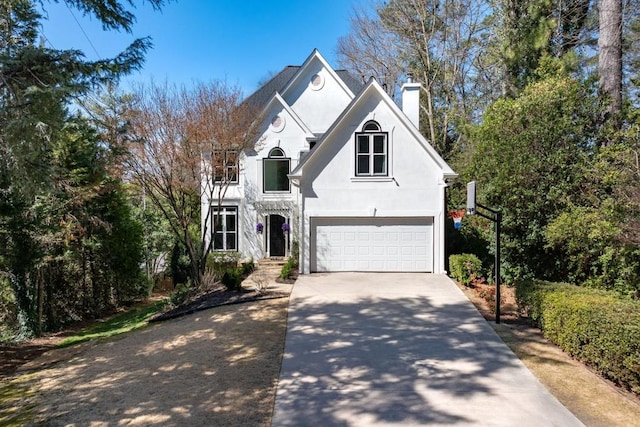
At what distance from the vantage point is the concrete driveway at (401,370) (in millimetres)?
4504

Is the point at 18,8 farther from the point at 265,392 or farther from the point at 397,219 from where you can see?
the point at 397,219

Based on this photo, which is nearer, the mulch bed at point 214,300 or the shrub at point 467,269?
the mulch bed at point 214,300

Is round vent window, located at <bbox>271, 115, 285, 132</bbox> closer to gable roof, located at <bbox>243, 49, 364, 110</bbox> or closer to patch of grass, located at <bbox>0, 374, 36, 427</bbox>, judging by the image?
gable roof, located at <bbox>243, 49, 364, 110</bbox>

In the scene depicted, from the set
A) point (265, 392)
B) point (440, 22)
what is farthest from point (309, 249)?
point (440, 22)

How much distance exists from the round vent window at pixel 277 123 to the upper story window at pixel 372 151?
505cm

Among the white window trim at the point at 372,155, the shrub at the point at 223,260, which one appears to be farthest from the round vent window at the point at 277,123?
the shrub at the point at 223,260

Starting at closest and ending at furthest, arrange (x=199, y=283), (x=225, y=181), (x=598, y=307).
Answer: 1. (x=598, y=307)
2. (x=199, y=283)
3. (x=225, y=181)

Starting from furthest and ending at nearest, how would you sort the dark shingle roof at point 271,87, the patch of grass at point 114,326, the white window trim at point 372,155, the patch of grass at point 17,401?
the dark shingle roof at point 271,87
the white window trim at point 372,155
the patch of grass at point 114,326
the patch of grass at point 17,401

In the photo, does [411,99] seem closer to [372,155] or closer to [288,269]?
[372,155]

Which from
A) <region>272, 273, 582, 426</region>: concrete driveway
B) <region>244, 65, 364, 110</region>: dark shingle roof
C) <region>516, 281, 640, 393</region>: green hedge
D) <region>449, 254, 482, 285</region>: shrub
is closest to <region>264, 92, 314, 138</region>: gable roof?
<region>244, 65, 364, 110</region>: dark shingle roof

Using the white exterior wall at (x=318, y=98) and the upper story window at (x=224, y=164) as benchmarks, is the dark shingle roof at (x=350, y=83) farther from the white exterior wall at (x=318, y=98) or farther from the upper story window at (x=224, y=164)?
the upper story window at (x=224, y=164)

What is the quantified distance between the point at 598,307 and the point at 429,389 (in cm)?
339

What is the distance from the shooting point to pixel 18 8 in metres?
6.68

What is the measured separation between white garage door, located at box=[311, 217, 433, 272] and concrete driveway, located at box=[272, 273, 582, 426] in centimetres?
323
